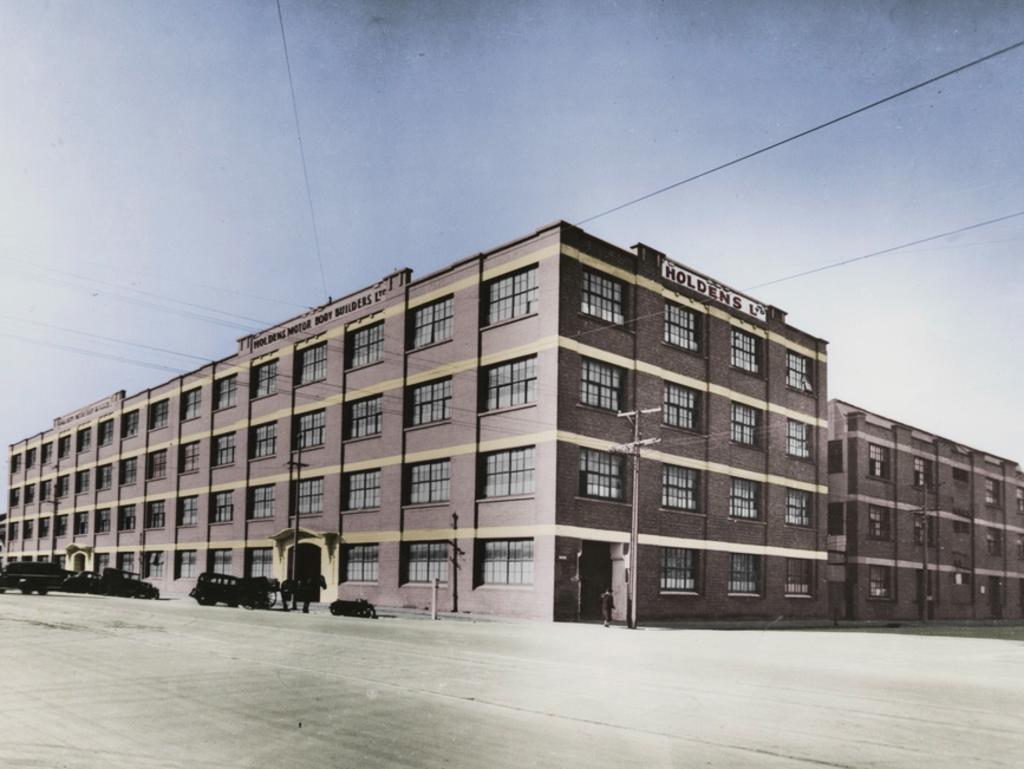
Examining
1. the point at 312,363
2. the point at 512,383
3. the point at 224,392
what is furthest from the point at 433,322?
the point at 224,392

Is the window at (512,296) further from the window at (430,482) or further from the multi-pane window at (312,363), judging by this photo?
the multi-pane window at (312,363)

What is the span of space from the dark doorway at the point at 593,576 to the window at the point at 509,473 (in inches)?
123

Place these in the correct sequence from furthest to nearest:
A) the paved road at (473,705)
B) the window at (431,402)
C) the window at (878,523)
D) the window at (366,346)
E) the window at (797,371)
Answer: the window at (878,523), the window at (797,371), the window at (366,346), the window at (431,402), the paved road at (473,705)

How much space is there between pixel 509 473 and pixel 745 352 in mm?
14366

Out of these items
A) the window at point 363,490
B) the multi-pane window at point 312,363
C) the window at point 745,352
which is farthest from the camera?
the multi-pane window at point 312,363

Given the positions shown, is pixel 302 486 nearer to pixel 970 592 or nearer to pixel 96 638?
pixel 96 638

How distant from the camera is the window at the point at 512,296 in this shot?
33125mm

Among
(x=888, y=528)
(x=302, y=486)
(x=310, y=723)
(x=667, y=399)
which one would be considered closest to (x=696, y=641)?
(x=667, y=399)

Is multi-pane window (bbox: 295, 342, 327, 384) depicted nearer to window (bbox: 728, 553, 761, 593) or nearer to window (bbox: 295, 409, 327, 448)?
window (bbox: 295, 409, 327, 448)

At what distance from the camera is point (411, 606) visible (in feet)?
117

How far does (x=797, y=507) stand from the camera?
43.3 meters

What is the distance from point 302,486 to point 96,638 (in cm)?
2521

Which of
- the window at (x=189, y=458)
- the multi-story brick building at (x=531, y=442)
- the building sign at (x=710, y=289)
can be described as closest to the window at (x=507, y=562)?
the multi-story brick building at (x=531, y=442)

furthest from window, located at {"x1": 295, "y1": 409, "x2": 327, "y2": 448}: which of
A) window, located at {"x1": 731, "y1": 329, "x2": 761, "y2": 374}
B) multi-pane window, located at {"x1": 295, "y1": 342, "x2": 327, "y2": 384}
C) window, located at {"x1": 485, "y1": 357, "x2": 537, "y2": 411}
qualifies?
window, located at {"x1": 731, "y1": 329, "x2": 761, "y2": 374}
